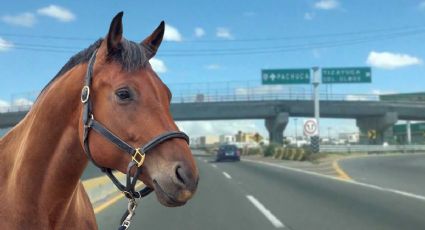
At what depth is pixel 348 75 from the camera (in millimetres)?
47812

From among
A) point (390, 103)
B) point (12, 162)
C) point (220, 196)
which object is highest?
point (390, 103)

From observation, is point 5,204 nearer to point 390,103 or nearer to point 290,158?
point 290,158

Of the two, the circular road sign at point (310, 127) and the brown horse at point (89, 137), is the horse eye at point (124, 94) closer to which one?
the brown horse at point (89, 137)

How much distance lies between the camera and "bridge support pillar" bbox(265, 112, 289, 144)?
203ft

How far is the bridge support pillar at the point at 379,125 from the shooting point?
65438 millimetres

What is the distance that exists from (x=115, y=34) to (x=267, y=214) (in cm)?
829

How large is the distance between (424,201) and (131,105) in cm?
1128

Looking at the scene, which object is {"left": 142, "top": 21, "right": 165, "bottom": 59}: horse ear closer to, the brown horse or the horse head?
the brown horse

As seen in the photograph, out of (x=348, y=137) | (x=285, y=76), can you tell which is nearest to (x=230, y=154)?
(x=285, y=76)

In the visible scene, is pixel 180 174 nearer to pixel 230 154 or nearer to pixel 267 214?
pixel 267 214

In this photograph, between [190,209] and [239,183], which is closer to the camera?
[190,209]

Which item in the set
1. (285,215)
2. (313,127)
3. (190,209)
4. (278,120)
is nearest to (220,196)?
(190,209)

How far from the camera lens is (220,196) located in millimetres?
13875

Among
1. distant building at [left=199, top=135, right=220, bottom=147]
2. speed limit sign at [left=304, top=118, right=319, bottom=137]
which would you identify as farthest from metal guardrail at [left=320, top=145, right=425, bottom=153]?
distant building at [left=199, top=135, right=220, bottom=147]
